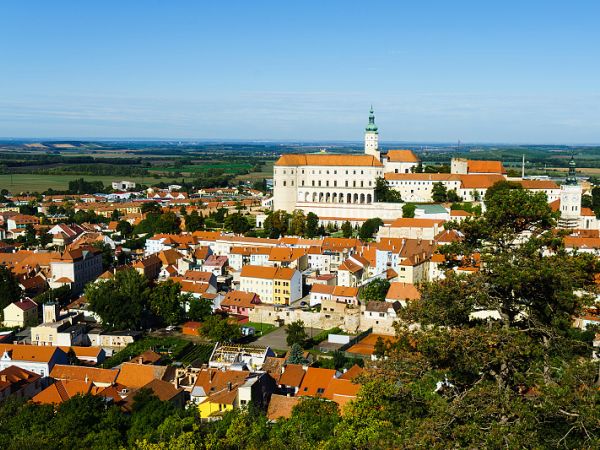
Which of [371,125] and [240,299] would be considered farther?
[371,125]

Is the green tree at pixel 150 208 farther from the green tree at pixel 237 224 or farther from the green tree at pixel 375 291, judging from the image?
the green tree at pixel 375 291

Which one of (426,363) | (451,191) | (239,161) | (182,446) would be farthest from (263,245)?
(239,161)

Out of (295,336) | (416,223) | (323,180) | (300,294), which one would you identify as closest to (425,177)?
(323,180)

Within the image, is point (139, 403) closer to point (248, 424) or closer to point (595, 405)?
point (248, 424)

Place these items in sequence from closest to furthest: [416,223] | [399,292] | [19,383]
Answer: [19,383] → [399,292] → [416,223]

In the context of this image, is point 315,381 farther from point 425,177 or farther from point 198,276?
point 425,177

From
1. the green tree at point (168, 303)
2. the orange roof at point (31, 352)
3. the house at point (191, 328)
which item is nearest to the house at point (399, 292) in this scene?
the house at point (191, 328)
